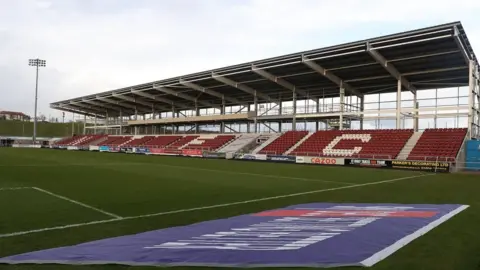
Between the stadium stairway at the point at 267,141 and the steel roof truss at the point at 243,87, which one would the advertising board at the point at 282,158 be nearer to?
the stadium stairway at the point at 267,141

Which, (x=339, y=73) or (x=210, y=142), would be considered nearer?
(x=339, y=73)

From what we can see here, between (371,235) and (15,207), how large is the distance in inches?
375

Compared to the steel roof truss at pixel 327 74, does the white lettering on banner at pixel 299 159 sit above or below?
below

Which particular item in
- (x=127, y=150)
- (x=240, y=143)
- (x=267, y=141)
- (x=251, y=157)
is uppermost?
(x=267, y=141)

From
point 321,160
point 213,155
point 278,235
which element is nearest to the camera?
point 278,235

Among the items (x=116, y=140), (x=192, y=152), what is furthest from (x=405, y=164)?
(x=116, y=140)

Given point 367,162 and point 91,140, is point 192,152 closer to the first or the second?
point 367,162

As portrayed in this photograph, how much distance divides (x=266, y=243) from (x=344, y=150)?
1362 inches

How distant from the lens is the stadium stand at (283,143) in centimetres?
4525

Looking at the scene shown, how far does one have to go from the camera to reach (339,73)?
41.9m

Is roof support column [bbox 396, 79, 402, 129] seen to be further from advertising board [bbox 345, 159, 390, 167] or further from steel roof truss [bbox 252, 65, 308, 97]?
steel roof truss [bbox 252, 65, 308, 97]

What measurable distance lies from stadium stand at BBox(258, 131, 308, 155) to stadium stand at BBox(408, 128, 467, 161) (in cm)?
1436

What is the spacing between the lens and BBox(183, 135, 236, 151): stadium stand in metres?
54.1

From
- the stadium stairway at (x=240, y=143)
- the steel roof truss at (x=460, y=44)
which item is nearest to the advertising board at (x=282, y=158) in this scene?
the stadium stairway at (x=240, y=143)
